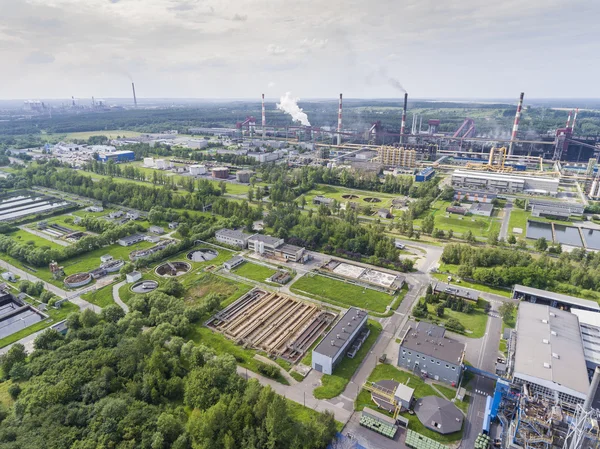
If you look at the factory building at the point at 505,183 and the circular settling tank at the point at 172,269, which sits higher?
the factory building at the point at 505,183

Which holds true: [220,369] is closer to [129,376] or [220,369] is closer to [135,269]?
[129,376]

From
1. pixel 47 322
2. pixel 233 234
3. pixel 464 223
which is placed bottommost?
pixel 47 322

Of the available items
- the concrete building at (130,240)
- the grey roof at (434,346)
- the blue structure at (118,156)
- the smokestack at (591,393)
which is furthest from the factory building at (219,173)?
the smokestack at (591,393)

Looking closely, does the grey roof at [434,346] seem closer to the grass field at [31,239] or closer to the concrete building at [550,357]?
the concrete building at [550,357]

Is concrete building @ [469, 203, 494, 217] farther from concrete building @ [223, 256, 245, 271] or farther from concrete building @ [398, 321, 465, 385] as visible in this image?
concrete building @ [223, 256, 245, 271]

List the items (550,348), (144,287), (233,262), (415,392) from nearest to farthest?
1. (550,348)
2. (415,392)
3. (144,287)
4. (233,262)

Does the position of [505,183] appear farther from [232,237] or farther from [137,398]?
[137,398]

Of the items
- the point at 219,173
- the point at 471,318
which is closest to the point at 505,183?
the point at 471,318
